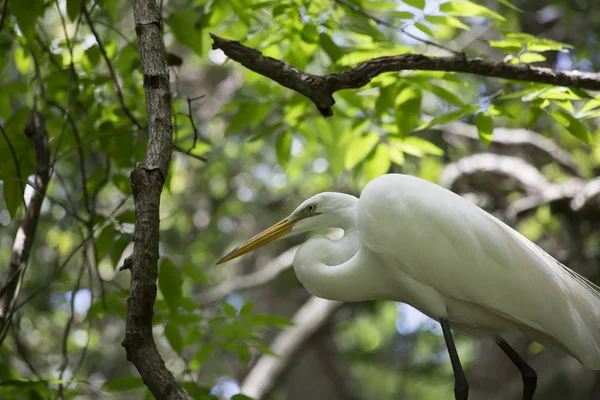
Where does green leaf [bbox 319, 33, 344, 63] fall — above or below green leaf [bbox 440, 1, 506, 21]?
above

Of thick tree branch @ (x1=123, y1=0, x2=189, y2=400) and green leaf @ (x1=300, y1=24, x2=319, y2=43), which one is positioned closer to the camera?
thick tree branch @ (x1=123, y1=0, x2=189, y2=400)

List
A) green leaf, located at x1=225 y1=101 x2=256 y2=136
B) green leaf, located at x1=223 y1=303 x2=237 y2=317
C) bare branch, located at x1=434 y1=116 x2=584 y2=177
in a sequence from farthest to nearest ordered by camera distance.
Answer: bare branch, located at x1=434 y1=116 x2=584 y2=177
green leaf, located at x1=225 y1=101 x2=256 y2=136
green leaf, located at x1=223 y1=303 x2=237 y2=317

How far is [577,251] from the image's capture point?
4316mm

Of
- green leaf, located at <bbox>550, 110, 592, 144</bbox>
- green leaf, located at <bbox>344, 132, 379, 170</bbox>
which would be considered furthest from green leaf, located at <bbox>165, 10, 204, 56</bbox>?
green leaf, located at <bbox>550, 110, 592, 144</bbox>

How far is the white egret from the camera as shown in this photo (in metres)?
2.33

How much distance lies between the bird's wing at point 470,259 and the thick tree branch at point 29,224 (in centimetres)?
119

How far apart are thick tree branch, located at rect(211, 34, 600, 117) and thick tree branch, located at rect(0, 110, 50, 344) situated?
2.83 feet

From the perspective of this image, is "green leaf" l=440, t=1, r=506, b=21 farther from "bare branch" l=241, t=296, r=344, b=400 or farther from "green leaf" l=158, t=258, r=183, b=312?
"bare branch" l=241, t=296, r=344, b=400

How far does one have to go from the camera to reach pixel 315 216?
2590 mm

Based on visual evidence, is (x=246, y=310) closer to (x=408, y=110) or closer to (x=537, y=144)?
(x=408, y=110)

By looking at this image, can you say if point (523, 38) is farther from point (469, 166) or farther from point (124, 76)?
point (469, 166)

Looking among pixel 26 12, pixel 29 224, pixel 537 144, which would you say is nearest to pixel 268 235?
pixel 29 224

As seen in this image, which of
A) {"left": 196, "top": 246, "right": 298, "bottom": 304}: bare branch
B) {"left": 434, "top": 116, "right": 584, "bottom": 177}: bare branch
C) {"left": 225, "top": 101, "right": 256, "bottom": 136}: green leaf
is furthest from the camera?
{"left": 196, "top": 246, "right": 298, "bottom": 304}: bare branch

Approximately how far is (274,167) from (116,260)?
4.39 meters
